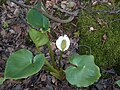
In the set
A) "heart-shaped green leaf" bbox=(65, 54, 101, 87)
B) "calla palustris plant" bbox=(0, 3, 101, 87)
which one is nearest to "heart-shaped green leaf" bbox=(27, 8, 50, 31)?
"calla palustris plant" bbox=(0, 3, 101, 87)

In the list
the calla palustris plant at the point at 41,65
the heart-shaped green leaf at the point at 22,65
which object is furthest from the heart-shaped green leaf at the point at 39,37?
the heart-shaped green leaf at the point at 22,65

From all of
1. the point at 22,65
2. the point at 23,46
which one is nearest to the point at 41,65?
the point at 22,65

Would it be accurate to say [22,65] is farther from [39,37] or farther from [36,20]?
[36,20]

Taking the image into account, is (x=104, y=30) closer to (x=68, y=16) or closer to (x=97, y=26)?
(x=97, y=26)

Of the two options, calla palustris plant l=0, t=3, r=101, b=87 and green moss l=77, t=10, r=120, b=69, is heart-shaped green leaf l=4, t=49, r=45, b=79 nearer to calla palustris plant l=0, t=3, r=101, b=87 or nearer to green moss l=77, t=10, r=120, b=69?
calla palustris plant l=0, t=3, r=101, b=87

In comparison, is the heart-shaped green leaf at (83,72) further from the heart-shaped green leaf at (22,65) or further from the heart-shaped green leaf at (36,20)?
the heart-shaped green leaf at (36,20)

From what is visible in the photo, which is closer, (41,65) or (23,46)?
(41,65)

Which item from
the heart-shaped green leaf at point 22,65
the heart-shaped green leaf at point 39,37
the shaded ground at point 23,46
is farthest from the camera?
the shaded ground at point 23,46
